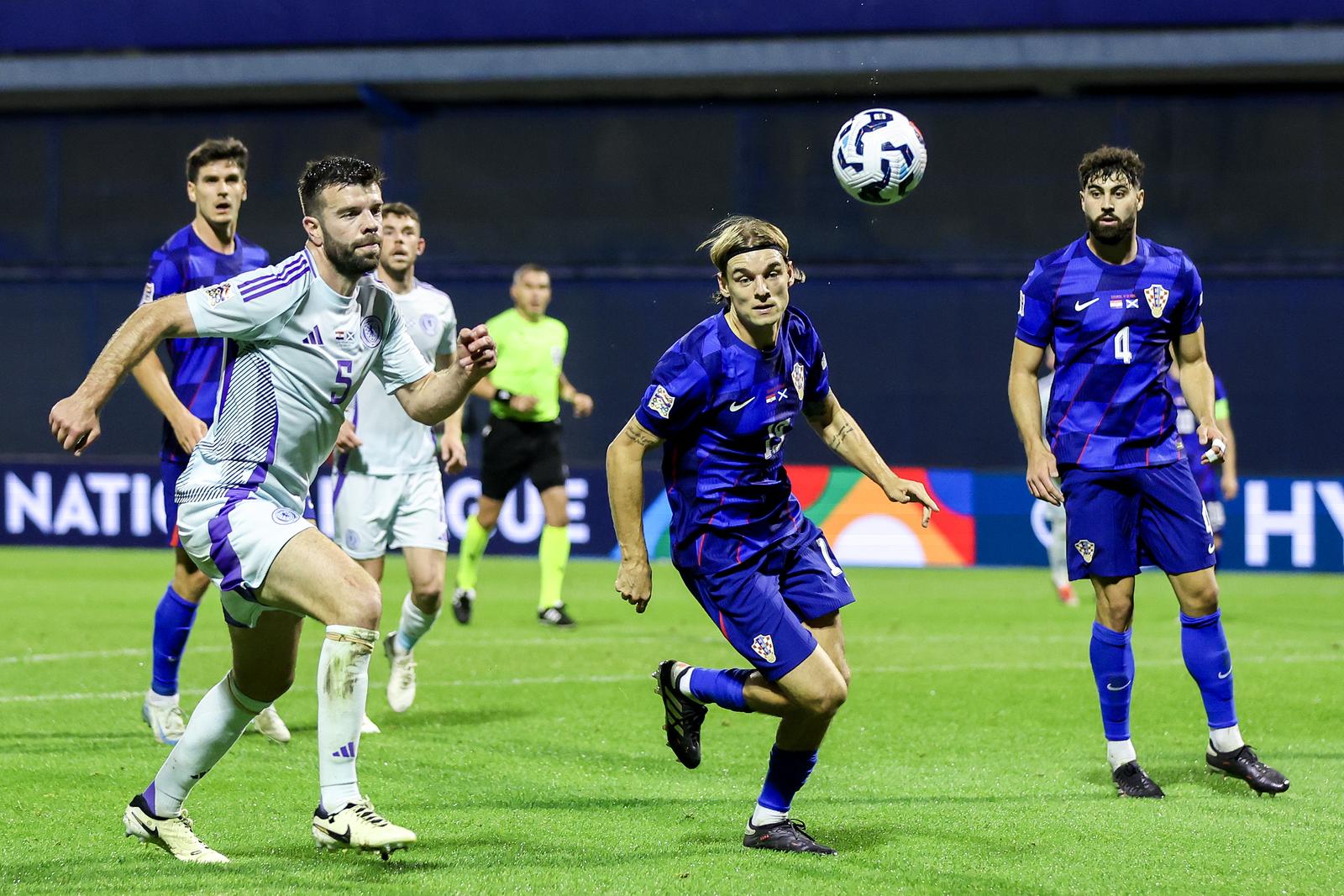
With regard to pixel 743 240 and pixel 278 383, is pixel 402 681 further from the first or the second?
pixel 743 240

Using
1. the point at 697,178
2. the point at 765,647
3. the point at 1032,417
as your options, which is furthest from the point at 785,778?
the point at 697,178

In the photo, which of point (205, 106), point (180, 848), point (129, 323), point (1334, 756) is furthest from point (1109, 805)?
point (205, 106)

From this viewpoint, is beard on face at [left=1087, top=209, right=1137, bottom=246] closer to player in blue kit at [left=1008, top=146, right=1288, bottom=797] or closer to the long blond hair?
player in blue kit at [left=1008, top=146, right=1288, bottom=797]

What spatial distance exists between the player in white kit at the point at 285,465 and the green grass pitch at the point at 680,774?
393mm

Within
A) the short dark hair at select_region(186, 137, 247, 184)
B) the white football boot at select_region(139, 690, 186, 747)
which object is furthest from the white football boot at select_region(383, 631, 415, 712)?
the short dark hair at select_region(186, 137, 247, 184)

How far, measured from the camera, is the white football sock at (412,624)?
8.16 meters

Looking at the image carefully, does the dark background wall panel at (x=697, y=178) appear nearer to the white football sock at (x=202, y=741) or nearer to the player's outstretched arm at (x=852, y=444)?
the player's outstretched arm at (x=852, y=444)

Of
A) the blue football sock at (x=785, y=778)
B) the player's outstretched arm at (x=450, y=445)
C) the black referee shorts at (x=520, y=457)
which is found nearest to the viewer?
the blue football sock at (x=785, y=778)

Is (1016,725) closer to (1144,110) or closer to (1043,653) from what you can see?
(1043,653)

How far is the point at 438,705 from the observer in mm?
8562

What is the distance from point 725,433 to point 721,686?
824 millimetres

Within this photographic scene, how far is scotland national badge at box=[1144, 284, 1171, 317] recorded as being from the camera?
6453 millimetres

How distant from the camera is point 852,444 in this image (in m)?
5.72

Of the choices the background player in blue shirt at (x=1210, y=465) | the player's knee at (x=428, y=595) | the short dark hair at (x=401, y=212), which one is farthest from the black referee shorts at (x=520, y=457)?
the background player in blue shirt at (x=1210, y=465)
